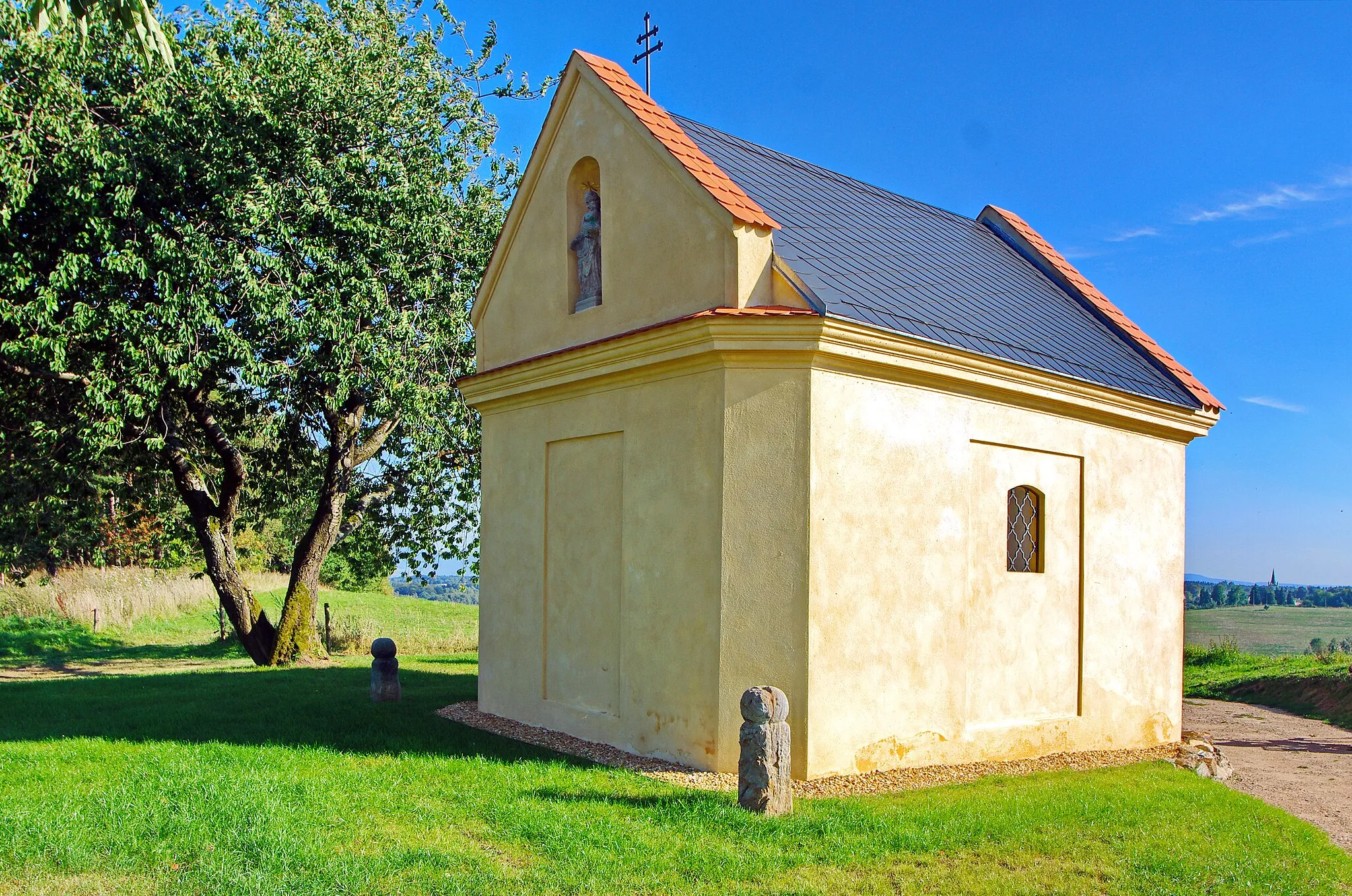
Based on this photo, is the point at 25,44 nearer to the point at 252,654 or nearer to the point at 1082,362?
the point at 252,654

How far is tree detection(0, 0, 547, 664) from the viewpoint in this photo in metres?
13.9

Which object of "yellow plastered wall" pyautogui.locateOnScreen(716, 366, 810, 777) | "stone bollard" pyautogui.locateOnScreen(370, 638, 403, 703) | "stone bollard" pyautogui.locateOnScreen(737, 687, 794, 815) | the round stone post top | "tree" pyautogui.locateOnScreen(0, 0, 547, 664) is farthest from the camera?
"tree" pyautogui.locateOnScreen(0, 0, 547, 664)

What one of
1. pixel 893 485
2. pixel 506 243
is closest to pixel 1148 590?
pixel 893 485

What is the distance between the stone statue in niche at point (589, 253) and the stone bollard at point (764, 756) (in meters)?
5.02

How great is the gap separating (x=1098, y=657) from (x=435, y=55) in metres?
15.9

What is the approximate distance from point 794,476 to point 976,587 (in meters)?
2.51

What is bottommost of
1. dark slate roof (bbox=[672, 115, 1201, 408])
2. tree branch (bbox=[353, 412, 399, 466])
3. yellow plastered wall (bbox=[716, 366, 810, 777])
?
yellow plastered wall (bbox=[716, 366, 810, 777])

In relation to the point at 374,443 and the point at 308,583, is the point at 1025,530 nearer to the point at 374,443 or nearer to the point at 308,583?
the point at 374,443

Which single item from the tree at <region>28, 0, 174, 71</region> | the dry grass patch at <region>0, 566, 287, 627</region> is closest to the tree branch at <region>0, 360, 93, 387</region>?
the dry grass patch at <region>0, 566, 287, 627</region>

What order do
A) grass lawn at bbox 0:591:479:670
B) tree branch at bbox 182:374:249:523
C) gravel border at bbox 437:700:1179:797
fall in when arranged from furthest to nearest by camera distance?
grass lawn at bbox 0:591:479:670 → tree branch at bbox 182:374:249:523 → gravel border at bbox 437:700:1179:797

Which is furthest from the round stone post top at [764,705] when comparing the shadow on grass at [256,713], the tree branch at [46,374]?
the tree branch at [46,374]

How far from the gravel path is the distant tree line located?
30.3 m

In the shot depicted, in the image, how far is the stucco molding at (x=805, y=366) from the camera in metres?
8.48

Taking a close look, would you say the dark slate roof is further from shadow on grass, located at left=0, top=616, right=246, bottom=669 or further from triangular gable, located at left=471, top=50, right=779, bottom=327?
shadow on grass, located at left=0, top=616, right=246, bottom=669
